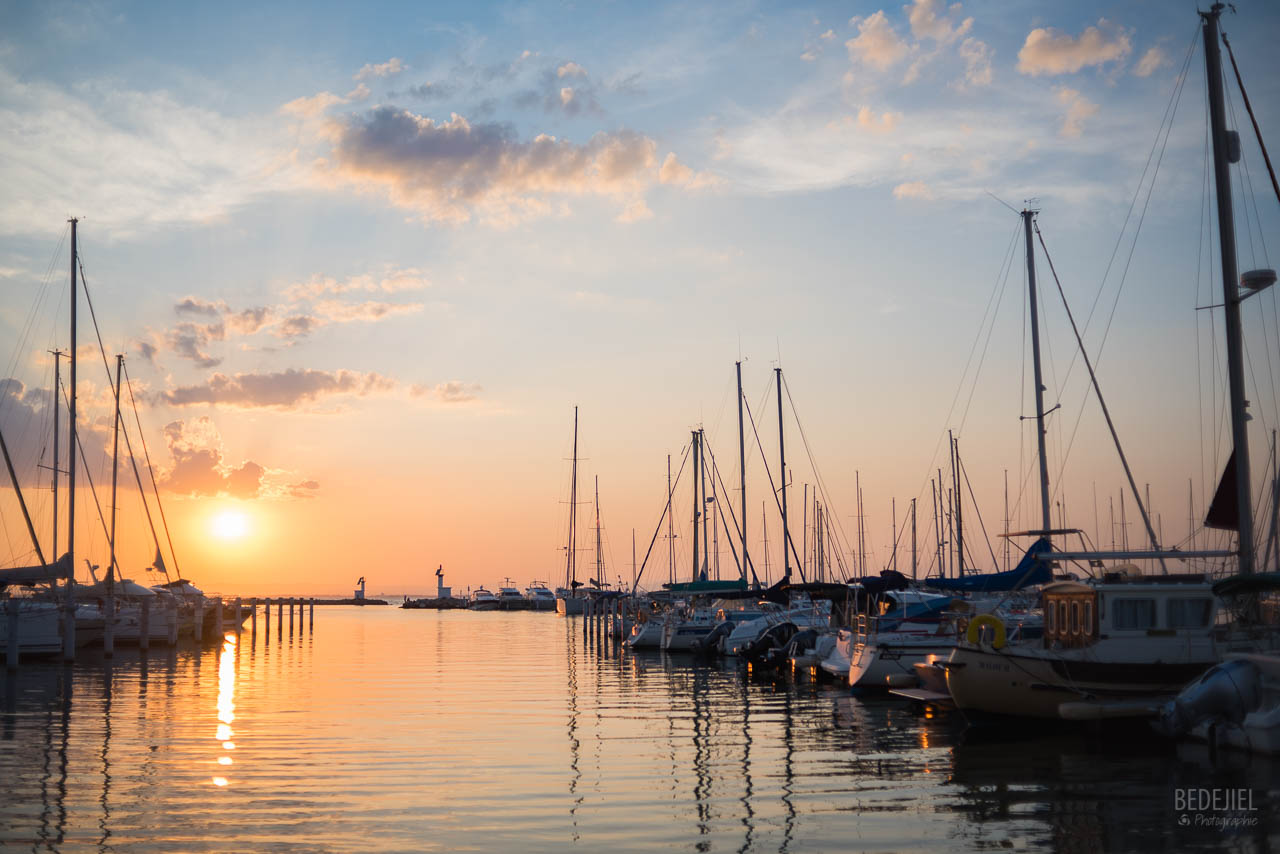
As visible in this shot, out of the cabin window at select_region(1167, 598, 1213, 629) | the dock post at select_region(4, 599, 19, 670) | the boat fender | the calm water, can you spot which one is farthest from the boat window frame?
the dock post at select_region(4, 599, 19, 670)

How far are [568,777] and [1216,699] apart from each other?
12.1m

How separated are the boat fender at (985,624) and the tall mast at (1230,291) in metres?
5.55

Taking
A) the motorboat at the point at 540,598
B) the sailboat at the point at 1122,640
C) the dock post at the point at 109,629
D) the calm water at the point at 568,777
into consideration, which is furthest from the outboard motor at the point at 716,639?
the motorboat at the point at 540,598

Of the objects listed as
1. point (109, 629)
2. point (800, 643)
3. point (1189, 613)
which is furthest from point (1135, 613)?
point (109, 629)

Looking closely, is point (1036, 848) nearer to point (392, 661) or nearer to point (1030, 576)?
point (1030, 576)

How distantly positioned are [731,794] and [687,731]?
7.83 m

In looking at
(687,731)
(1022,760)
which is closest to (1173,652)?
(1022,760)

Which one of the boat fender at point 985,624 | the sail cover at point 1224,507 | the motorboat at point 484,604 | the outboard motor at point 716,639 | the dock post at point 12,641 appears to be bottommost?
the motorboat at point 484,604

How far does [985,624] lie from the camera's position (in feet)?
83.3

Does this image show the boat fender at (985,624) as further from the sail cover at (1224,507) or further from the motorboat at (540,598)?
the motorboat at (540,598)

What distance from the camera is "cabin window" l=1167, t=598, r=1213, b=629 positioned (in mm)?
24156

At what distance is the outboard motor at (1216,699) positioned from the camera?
67.5 feet

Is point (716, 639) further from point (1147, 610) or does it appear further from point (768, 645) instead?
point (1147, 610)

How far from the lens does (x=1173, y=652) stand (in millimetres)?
23875
